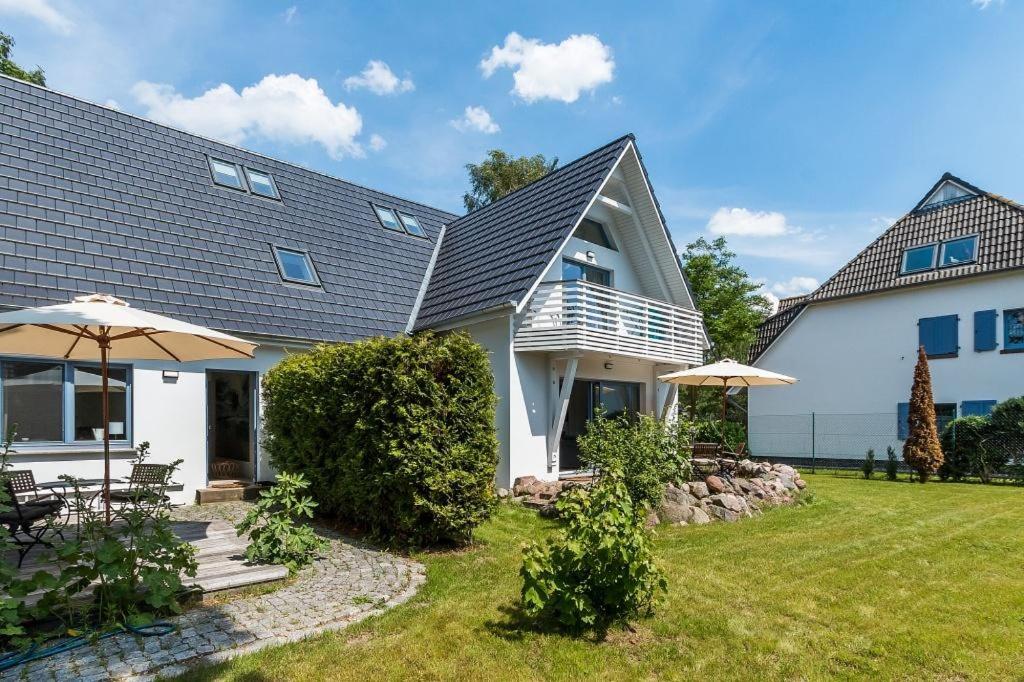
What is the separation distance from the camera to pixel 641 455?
8969 mm

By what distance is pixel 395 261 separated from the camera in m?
15.5

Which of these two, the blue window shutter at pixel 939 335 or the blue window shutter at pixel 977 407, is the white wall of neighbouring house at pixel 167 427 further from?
the blue window shutter at pixel 977 407

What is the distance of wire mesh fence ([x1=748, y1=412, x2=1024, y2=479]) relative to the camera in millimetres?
15305

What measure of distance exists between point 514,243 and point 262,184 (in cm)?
682

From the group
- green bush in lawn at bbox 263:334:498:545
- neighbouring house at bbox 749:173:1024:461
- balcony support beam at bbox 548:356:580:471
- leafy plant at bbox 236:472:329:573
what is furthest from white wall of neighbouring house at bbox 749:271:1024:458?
leafy plant at bbox 236:472:329:573

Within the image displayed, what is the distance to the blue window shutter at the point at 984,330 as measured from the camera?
59.5 ft

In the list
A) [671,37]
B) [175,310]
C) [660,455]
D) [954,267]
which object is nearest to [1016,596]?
[660,455]

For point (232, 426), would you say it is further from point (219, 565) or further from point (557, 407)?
point (219, 565)

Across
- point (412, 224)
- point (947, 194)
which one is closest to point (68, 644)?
point (412, 224)

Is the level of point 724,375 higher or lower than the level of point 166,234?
lower

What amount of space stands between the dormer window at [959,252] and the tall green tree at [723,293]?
10820 mm

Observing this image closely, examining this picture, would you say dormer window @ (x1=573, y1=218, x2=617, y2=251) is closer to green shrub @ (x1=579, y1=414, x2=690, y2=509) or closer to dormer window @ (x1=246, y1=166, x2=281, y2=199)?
green shrub @ (x1=579, y1=414, x2=690, y2=509)

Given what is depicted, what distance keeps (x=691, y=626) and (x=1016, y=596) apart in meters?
3.40

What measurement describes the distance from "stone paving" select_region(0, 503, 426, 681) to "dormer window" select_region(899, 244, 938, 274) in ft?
69.1
